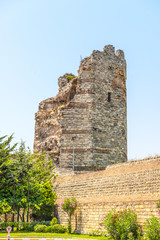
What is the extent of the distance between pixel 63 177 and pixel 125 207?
22.3 feet

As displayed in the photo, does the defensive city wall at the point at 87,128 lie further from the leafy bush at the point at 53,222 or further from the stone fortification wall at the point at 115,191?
the leafy bush at the point at 53,222

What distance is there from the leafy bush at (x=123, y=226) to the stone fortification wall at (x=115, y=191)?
0.55 metres

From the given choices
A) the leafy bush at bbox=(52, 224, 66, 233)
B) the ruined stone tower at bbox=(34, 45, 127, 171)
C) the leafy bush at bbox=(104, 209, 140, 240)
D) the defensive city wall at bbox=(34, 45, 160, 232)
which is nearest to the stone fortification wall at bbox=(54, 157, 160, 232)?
the defensive city wall at bbox=(34, 45, 160, 232)


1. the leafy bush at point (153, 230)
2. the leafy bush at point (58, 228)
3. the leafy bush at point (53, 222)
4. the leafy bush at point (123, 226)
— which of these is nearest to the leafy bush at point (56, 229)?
the leafy bush at point (58, 228)

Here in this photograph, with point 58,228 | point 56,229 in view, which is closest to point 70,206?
point 58,228

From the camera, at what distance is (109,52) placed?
28.5 m

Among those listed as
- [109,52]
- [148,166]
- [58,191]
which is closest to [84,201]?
[58,191]

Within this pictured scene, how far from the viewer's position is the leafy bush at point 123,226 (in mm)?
13539

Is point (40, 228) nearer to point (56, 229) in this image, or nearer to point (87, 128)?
point (56, 229)

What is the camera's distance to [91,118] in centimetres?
2581

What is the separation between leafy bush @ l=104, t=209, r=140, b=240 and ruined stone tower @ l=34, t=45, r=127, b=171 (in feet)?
34.2

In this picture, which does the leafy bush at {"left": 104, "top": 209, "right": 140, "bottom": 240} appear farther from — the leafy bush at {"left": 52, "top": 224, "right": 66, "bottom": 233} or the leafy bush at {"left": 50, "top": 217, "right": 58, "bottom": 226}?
the leafy bush at {"left": 50, "top": 217, "right": 58, "bottom": 226}

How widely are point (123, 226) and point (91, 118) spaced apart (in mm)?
13226

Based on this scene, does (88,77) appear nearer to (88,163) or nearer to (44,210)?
(88,163)
